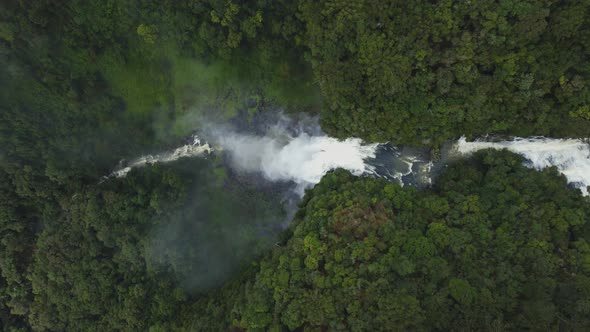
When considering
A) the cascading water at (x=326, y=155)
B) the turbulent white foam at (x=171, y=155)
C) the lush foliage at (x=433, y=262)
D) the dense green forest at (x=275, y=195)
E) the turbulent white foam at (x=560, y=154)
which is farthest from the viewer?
the turbulent white foam at (x=171, y=155)

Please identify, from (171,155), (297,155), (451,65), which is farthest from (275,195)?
(451,65)

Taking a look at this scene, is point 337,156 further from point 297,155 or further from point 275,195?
point 275,195

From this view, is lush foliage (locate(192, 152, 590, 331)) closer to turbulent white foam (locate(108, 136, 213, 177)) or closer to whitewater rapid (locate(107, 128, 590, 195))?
whitewater rapid (locate(107, 128, 590, 195))

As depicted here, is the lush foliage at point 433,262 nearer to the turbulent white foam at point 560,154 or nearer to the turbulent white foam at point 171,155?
the turbulent white foam at point 560,154

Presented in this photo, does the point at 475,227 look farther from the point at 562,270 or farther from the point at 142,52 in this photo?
the point at 142,52

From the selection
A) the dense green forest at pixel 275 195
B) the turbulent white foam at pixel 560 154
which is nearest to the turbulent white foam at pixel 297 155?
the dense green forest at pixel 275 195
